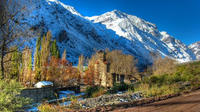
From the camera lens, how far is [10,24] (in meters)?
6.40

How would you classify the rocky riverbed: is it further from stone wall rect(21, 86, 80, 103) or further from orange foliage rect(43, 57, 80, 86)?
orange foliage rect(43, 57, 80, 86)

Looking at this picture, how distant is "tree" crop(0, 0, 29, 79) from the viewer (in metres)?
5.96

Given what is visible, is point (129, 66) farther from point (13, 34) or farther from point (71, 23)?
point (71, 23)

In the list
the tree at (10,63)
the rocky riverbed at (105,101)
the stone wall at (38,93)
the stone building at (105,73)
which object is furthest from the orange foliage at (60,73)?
the rocky riverbed at (105,101)

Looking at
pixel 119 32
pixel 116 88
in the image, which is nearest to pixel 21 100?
pixel 116 88

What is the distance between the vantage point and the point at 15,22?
6469 mm

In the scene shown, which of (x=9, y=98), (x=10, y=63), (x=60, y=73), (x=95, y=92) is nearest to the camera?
(x=9, y=98)

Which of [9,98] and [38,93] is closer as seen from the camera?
[9,98]

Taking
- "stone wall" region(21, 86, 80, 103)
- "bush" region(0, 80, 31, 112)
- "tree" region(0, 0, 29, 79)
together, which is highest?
"tree" region(0, 0, 29, 79)

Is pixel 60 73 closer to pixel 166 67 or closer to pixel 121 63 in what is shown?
pixel 166 67

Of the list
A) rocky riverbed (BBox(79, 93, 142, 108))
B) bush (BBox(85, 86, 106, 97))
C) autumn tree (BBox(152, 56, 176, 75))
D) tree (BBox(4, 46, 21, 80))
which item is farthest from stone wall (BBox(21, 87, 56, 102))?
autumn tree (BBox(152, 56, 176, 75))

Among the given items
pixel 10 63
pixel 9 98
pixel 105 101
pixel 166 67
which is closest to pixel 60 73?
pixel 10 63

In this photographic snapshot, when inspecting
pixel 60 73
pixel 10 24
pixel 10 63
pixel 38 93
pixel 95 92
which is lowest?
pixel 38 93

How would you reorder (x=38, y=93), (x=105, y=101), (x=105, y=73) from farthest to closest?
(x=105, y=73) → (x=38, y=93) → (x=105, y=101)
